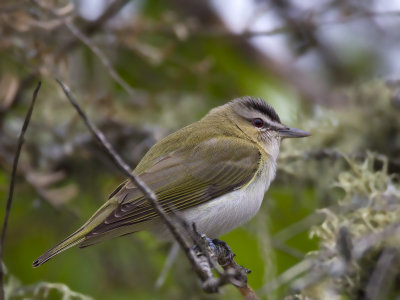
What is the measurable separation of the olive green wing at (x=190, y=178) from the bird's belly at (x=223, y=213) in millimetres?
41

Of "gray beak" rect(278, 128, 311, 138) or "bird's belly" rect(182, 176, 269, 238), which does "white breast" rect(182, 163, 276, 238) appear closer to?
"bird's belly" rect(182, 176, 269, 238)

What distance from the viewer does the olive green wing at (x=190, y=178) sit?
9.03 ft

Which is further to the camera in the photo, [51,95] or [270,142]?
[51,95]

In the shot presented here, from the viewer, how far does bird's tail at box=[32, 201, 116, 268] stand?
7.98ft

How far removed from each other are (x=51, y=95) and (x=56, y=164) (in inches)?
21.6

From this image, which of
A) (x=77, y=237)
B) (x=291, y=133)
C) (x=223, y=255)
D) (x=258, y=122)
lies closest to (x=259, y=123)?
(x=258, y=122)

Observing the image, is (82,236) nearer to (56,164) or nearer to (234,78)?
(56,164)

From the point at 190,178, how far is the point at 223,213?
0.27 metres

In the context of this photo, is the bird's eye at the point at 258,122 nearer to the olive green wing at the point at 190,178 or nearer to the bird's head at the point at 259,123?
the bird's head at the point at 259,123

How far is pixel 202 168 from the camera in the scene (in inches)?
126

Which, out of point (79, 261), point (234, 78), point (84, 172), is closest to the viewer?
point (79, 261)

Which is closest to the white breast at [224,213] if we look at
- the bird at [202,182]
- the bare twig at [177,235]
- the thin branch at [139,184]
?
the bird at [202,182]

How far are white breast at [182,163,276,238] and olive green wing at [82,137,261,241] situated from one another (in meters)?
0.04

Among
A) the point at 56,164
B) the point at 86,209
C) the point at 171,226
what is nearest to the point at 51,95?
the point at 56,164
